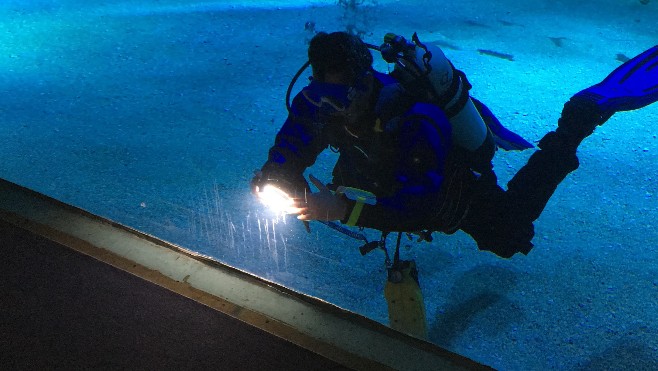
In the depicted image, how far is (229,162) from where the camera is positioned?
14.3 ft

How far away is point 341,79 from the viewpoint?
75.9 inches

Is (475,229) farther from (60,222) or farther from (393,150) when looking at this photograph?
(60,222)

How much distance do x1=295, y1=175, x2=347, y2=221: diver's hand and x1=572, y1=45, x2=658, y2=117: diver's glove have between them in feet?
6.24

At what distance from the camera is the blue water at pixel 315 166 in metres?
2.66

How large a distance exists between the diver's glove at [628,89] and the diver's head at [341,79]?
5.38 feet

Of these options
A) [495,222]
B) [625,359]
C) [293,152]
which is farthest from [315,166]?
[625,359]

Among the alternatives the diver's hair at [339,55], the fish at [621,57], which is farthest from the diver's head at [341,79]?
the fish at [621,57]

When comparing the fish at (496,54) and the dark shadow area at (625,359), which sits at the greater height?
the fish at (496,54)

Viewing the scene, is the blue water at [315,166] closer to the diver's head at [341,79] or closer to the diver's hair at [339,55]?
the diver's head at [341,79]

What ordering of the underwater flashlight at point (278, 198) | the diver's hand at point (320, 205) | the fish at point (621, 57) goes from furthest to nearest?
the fish at point (621, 57) → the underwater flashlight at point (278, 198) → the diver's hand at point (320, 205)

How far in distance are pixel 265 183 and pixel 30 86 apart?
5.82 meters

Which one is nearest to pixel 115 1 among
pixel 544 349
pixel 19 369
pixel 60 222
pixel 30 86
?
pixel 30 86

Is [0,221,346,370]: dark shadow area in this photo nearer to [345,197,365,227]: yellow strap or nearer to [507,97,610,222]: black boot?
[345,197,365,227]: yellow strap

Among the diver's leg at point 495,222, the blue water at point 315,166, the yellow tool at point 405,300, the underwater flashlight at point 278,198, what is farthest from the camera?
the blue water at point 315,166
